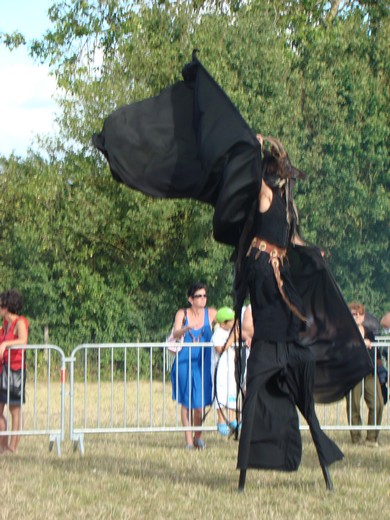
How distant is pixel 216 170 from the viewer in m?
7.83

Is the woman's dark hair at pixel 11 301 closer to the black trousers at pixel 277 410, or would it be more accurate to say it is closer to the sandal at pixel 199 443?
the sandal at pixel 199 443

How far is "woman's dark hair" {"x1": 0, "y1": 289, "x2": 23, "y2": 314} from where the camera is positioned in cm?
1116

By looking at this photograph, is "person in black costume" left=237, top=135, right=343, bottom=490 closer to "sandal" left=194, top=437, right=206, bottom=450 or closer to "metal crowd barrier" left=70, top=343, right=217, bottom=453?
"metal crowd barrier" left=70, top=343, right=217, bottom=453

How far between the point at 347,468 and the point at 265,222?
2665 mm

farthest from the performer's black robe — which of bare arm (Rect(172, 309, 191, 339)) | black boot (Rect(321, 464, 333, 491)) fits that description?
bare arm (Rect(172, 309, 191, 339))

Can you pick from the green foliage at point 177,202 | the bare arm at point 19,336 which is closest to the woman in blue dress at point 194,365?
the bare arm at point 19,336

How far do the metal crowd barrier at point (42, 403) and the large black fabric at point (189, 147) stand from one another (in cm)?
331

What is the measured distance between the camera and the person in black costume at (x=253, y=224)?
25.7ft

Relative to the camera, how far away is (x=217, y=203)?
7809 mm

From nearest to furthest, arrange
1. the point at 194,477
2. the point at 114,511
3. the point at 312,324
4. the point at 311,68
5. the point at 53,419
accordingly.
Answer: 1. the point at 114,511
2. the point at 312,324
3. the point at 194,477
4. the point at 53,419
5. the point at 311,68

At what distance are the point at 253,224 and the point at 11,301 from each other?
383 cm

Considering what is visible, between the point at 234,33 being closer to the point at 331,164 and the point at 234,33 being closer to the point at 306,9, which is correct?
the point at 331,164

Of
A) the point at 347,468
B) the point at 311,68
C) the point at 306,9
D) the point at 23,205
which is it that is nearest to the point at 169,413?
the point at 347,468

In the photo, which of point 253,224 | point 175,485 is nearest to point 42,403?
point 175,485
